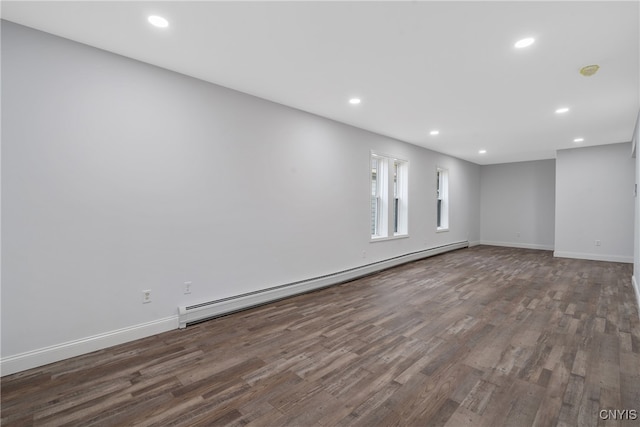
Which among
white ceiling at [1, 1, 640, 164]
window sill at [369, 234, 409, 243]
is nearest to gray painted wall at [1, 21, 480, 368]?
white ceiling at [1, 1, 640, 164]

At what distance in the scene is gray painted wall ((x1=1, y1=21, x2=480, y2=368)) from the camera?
229 centimetres

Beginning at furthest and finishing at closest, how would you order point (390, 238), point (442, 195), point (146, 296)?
point (442, 195) < point (390, 238) < point (146, 296)

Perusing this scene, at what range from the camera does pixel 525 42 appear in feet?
8.02

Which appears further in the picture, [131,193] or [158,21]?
[131,193]

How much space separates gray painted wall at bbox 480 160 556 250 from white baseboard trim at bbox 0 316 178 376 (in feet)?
32.3

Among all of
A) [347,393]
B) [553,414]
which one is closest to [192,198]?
[347,393]

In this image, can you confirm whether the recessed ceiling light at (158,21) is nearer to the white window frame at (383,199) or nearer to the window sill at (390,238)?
the white window frame at (383,199)

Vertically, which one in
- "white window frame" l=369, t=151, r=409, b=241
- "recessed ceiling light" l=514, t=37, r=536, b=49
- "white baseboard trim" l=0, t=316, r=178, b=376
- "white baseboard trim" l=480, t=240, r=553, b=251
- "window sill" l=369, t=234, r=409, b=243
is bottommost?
"white baseboard trim" l=0, t=316, r=178, b=376

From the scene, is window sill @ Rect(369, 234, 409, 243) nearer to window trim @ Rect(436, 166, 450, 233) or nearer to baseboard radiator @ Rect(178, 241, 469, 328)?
baseboard radiator @ Rect(178, 241, 469, 328)

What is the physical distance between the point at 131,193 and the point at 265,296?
1.93 meters

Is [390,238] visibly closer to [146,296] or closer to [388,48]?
[388,48]

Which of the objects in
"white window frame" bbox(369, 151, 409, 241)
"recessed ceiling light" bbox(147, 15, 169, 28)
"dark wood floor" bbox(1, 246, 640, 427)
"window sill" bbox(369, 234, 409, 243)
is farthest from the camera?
"white window frame" bbox(369, 151, 409, 241)

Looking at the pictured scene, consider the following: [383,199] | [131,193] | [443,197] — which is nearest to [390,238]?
[383,199]

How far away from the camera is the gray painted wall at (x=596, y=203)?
6.52 m
